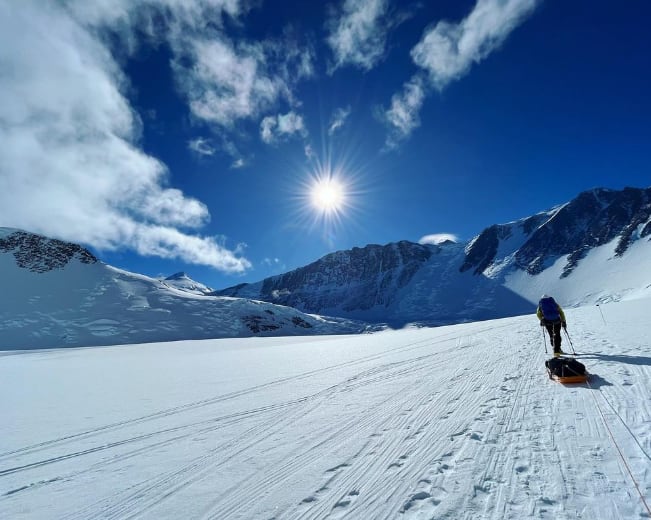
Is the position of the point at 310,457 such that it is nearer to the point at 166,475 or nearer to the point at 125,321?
the point at 166,475

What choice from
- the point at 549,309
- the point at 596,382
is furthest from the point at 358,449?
the point at 549,309

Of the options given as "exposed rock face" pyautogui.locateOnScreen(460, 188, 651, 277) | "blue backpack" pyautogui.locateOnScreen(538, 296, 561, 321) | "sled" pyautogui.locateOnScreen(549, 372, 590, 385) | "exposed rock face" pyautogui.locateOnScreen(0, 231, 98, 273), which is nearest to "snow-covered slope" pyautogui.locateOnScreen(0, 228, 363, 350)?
"exposed rock face" pyautogui.locateOnScreen(0, 231, 98, 273)

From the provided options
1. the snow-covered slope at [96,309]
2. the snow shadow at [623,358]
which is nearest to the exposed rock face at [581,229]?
the snow-covered slope at [96,309]

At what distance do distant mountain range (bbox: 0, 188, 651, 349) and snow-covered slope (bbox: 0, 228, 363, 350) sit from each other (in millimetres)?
230

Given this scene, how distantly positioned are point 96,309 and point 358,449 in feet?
301

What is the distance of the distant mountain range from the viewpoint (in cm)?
7131

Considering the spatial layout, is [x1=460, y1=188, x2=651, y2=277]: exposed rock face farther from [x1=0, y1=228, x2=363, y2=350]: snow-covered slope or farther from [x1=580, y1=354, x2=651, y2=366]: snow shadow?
[x1=580, y1=354, x2=651, y2=366]: snow shadow

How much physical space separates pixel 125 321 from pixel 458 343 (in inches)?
3021

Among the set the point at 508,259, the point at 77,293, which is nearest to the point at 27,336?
the point at 77,293

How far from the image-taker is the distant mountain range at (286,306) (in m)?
71.3

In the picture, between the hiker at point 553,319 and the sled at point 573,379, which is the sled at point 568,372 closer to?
the sled at point 573,379

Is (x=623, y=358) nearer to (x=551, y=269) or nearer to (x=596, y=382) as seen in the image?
(x=596, y=382)

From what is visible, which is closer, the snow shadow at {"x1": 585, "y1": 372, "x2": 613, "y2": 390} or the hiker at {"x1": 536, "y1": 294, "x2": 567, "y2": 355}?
the snow shadow at {"x1": 585, "y1": 372, "x2": 613, "y2": 390}

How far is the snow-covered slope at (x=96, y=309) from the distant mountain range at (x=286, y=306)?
23cm
